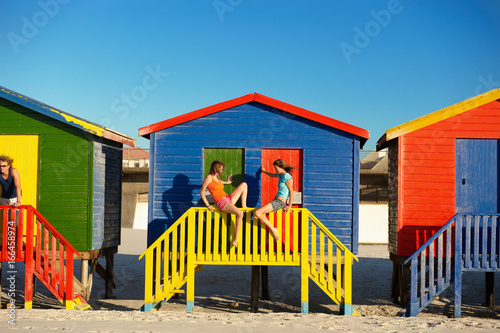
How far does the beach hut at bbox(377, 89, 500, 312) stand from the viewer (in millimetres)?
11633

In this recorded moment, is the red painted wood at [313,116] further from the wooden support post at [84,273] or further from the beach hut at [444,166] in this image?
the wooden support post at [84,273]

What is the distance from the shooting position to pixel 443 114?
38.4 ft

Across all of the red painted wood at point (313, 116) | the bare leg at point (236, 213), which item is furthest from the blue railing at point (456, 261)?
the bare leg at point (236, 213)

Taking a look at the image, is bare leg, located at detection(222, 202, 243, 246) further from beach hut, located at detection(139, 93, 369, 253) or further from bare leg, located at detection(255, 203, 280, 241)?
beach hut, located at detection(139, 93, 369, 253)

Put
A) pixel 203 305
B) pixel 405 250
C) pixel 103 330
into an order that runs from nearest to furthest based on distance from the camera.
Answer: pixel 103 330 → pixel 405 250 → pixel 203 305

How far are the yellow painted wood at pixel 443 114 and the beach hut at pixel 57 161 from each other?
20.5 ft

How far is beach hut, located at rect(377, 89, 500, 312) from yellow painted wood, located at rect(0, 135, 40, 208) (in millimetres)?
7498

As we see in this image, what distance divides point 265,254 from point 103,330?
352 centimetres

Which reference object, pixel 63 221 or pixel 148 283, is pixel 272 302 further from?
pixel 63 221

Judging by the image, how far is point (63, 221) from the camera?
11891 millimetres

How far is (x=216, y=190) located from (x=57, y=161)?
385 centimetres

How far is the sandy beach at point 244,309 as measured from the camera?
8.38 m

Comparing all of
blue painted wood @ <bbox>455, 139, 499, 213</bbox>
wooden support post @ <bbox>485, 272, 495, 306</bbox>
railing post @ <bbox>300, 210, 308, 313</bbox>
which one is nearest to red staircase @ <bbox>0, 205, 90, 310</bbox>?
railing post @ <bbox>300, 210, 308, 313</bbox>

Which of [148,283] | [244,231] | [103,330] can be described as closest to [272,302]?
[244,231]
